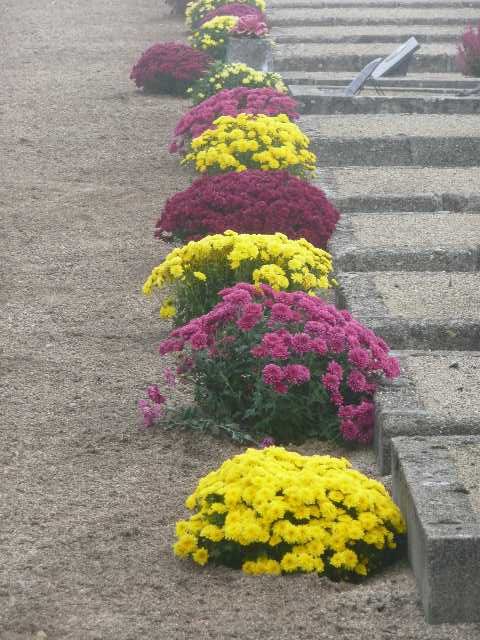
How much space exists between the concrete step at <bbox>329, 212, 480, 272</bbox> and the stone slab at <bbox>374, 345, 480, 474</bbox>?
1.58 m

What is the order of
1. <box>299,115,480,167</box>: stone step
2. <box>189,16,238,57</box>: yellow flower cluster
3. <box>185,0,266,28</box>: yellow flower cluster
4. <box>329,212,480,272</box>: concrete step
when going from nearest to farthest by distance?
1. <box>329,212,480,272</box>: concrete step
2. <box>299,115,480,167</box>: stone step
3. <box>189,16,238,57</box>: yellow flower cluster
4. <box>185,0,266,28</box>: yellow flower cluster

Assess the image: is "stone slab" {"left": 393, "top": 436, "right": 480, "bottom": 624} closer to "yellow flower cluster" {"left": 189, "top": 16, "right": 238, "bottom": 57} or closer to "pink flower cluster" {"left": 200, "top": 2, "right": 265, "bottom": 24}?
"yellow flower cluster" {"left": 189, "top": 16, "right": 238, "bottom": 57}

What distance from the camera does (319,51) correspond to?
15.0 meters

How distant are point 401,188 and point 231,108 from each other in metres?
1.64

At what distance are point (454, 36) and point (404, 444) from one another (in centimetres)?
1274

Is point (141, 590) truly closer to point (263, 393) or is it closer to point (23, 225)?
point (263, 393)

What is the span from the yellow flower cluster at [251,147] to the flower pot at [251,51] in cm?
469

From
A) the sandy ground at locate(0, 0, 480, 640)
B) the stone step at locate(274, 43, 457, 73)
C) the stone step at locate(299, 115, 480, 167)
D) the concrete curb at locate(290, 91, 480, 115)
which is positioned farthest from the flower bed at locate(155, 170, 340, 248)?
the stone step at locate(274, 43, 457, 73)

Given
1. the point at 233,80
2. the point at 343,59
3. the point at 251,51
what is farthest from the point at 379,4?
the point at 233,80

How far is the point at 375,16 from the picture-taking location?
18.0m

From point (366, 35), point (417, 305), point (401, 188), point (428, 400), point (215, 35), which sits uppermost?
point (428, 400)

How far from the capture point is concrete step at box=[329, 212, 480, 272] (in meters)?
7.18

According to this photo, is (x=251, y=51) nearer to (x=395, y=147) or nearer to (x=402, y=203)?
(x=395, y=147)

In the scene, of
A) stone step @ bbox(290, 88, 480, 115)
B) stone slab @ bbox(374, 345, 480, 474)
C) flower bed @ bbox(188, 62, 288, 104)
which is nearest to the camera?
stone slab @ bbox(374, 345, 480, 474)
